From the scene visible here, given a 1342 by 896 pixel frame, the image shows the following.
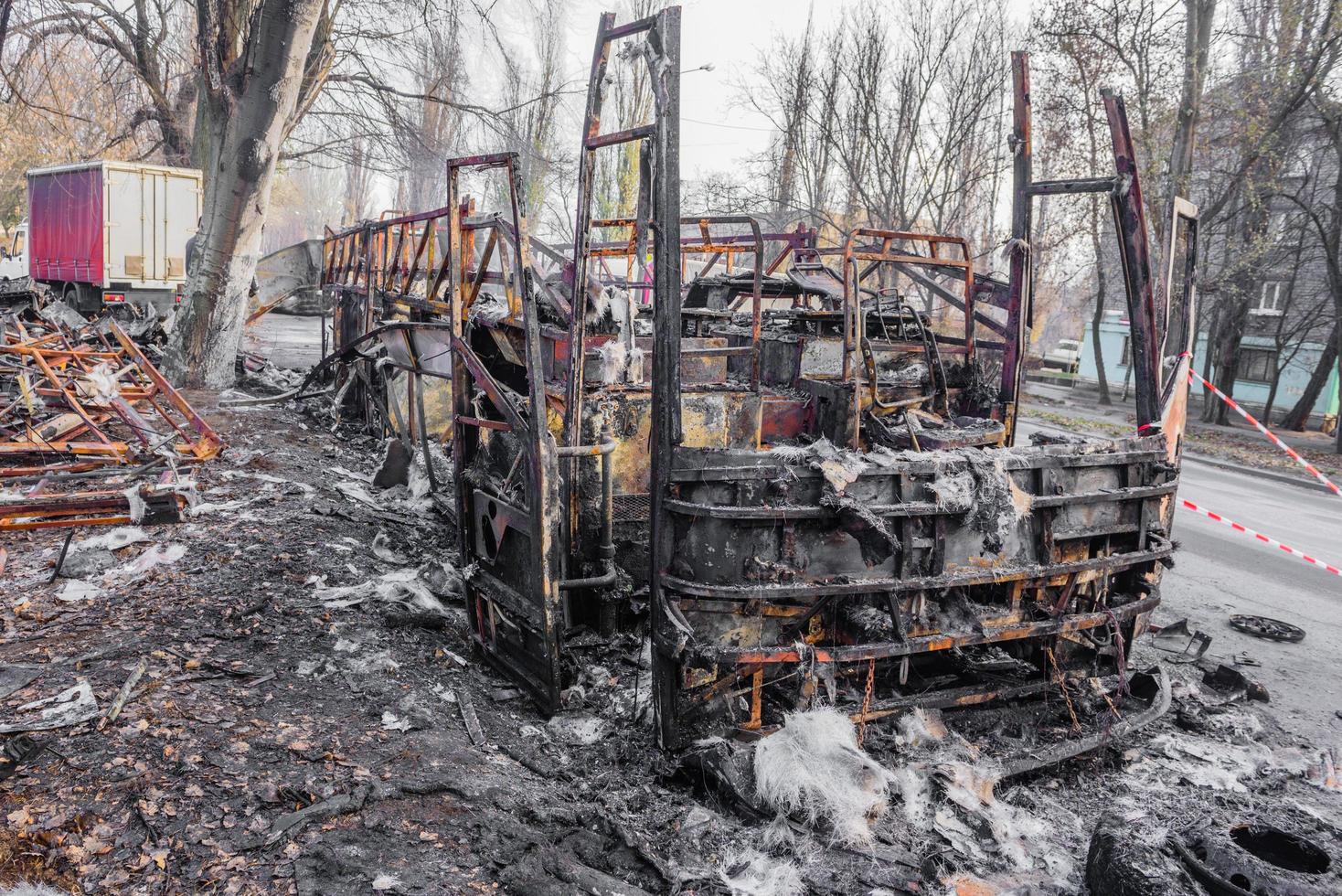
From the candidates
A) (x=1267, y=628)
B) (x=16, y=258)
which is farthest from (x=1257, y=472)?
(x=16, y=258)

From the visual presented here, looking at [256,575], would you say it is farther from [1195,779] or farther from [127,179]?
[127,179]

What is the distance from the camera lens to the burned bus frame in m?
3.42

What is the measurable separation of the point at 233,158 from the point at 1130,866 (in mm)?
12516

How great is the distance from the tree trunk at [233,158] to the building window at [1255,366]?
2619cm

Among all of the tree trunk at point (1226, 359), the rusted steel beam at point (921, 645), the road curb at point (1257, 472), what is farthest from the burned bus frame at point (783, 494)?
the tree trunk at point (1226, 359)

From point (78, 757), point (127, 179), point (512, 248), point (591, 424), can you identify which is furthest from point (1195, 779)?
point (127, 179)

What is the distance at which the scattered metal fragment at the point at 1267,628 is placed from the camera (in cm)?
570

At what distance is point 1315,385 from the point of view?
56.7 feet

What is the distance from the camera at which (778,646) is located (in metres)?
3.44

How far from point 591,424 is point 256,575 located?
8.70 ft

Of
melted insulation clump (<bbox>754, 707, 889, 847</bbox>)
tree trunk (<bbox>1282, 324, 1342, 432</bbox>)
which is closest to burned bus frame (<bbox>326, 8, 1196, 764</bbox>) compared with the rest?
melted insulation clump (<bbox>754, 707, 889, 847</bbox>)

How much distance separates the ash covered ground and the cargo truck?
47.2 ft

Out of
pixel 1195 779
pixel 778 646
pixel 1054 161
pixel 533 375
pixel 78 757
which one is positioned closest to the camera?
pixel 78 757

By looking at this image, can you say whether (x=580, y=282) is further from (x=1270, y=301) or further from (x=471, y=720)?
(x=1270, y=301)
